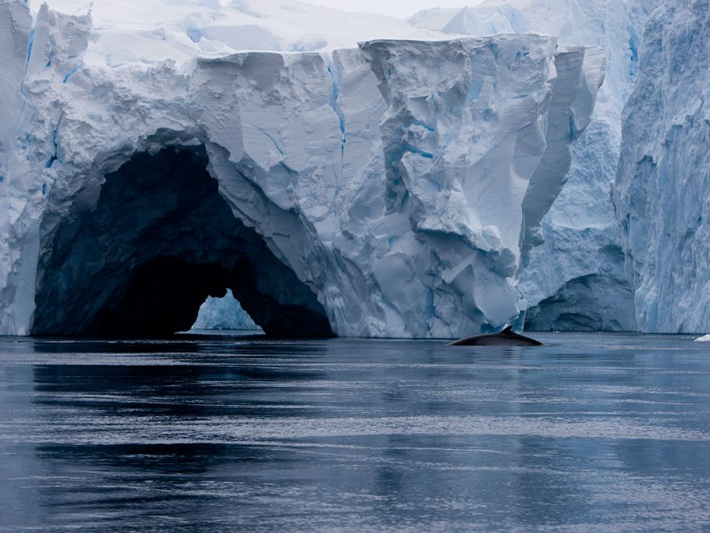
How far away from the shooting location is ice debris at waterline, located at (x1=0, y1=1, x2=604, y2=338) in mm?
28547

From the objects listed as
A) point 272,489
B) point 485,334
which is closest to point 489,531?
point 272,489

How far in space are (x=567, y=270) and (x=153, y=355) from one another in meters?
28.2

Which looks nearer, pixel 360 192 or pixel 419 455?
pixel 419 455

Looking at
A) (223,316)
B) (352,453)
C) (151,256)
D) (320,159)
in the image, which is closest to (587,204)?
(151,256)

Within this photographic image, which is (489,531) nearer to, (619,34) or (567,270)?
(567,270)

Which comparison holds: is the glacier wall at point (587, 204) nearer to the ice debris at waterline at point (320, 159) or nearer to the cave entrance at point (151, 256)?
the cave entrance at point (151, 256)

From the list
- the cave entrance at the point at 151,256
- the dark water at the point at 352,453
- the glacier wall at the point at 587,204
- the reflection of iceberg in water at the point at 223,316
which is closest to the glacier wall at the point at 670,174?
the glacier wall at the point at 587,204

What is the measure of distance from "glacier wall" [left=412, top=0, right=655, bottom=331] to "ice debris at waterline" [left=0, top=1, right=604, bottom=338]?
44.9 ft

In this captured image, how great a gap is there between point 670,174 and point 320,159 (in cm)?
1350

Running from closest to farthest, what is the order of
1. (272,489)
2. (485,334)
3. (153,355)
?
(272,489)
(153,355)
(485,334)

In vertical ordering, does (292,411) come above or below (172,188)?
below

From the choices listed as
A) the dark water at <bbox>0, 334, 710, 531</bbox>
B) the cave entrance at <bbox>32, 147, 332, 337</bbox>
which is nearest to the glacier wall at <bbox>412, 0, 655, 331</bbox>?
the cave entrance at <bbox>32, 147, 332, 337</bbox>

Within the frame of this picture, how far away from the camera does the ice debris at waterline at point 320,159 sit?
93.7ft

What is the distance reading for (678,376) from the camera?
1486 centimetres
